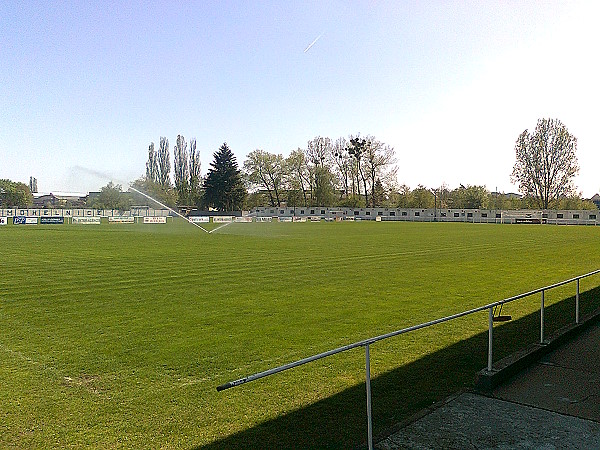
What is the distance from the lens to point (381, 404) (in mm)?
5445

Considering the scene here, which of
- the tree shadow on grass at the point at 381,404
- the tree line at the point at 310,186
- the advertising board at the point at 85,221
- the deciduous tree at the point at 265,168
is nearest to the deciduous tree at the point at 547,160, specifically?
the tree line at the point at 310,186

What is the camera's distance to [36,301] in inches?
436

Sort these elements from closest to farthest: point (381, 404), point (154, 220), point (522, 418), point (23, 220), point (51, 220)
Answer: point (522, 418) < point (381, 404) < point (23, 220) < point (51, 220) < point (154, 220)

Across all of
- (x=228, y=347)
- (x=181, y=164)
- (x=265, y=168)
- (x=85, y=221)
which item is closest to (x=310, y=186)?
(x=265, y=168)

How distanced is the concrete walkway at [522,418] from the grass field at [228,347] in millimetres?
424

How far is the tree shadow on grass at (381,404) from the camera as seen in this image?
4.64 meters

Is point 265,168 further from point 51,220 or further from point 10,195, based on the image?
point 51,220

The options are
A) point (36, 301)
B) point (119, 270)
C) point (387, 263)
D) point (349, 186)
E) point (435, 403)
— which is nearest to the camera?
point (435, 403)

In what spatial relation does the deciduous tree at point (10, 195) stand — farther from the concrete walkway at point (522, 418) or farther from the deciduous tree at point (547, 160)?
the concrete walkway at point (522, 418)

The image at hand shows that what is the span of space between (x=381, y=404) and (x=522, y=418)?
4.33ft

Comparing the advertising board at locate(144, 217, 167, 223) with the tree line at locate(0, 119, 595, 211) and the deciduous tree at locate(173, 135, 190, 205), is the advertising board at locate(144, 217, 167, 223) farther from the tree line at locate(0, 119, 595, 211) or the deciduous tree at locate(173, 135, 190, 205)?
the deciduous tree at locate(173, 135, 190, 205)

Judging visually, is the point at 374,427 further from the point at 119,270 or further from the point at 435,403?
the point at 119,270

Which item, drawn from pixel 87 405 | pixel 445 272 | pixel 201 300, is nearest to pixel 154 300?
pixel 201 300

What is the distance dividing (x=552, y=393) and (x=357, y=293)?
22.6ft
